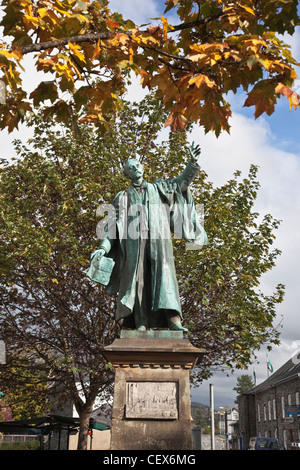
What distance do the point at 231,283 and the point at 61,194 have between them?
5.57m

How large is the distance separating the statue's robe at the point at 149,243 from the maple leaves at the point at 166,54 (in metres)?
1.03

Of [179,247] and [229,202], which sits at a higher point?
[229,202]

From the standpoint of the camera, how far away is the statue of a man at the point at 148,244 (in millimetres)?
5133

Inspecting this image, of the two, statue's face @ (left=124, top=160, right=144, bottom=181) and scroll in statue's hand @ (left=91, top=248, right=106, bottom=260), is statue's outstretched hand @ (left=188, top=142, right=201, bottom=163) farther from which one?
scroll in statue's hand @ (left=91, top=248, right=106, bottom=260)

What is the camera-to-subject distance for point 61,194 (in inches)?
524

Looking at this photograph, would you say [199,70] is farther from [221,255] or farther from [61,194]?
[61,194]

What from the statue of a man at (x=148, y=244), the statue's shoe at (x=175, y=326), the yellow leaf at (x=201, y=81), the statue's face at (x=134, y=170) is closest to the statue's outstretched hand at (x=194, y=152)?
the statue of a man at (x=148, y=244)

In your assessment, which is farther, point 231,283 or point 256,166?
point 256,166

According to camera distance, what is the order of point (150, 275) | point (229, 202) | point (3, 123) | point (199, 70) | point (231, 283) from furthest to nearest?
point (229, 202) < point (231, 283) < point (150, 275) < point (3, 123) < point (199, 70)

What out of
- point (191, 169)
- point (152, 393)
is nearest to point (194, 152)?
point (191, 169)

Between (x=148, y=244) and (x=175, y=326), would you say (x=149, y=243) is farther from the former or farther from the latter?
(x=175, y=326)

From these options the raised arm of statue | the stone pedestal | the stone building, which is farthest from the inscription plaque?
the stone building

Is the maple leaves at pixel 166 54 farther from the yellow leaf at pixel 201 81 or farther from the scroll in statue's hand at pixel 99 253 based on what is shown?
the scroll in statue's hand at pixel 99 253

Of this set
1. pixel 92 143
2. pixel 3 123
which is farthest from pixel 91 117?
pixel 92 143
